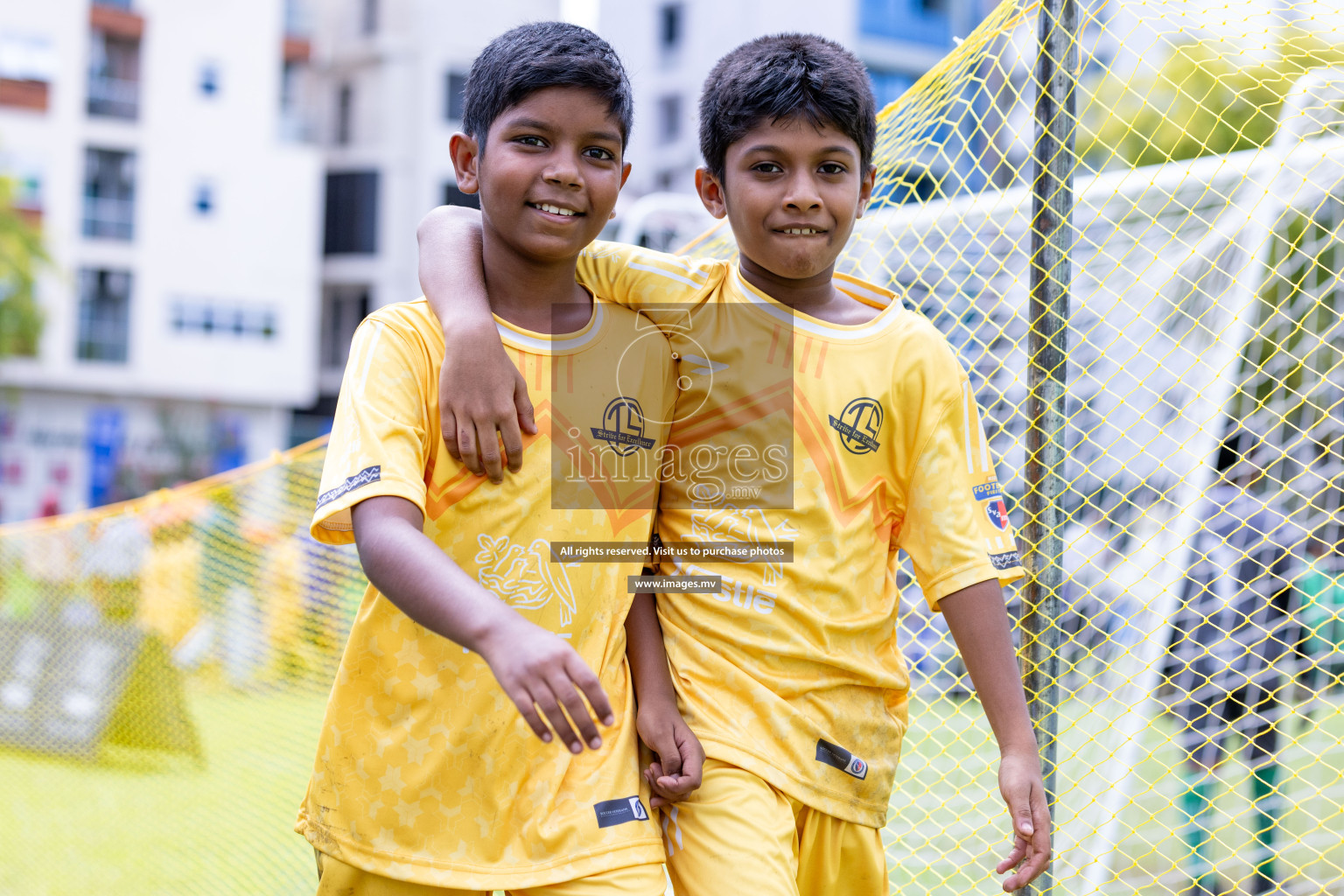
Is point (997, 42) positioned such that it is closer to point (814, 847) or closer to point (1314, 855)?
point (814, 847)

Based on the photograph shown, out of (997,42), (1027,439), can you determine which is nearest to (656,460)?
(1027,439)

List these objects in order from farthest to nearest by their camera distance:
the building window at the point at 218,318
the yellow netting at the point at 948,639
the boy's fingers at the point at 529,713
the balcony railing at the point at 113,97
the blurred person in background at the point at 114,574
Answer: the building window at the point at 218,318 < the balcony railing at the point at 113,97 < the blurred person in background at the point at 114,574 < the yellow netting at the point at 948,639 < the boy's fingers at the point at 529,713

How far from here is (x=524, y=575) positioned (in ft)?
6.16

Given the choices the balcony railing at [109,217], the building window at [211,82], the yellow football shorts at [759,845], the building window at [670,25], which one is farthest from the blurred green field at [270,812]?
the building window at [211,82]

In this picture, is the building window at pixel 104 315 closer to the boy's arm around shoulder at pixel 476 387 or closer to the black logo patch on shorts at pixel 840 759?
the boy's arm around shoulder at pixel 476 387

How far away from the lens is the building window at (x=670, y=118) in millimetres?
24938

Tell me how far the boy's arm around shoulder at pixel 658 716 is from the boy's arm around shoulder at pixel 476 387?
0.38 m

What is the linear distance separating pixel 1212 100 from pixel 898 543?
10.7 meters

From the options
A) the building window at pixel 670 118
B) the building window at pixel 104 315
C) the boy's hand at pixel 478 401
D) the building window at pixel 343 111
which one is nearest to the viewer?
the boy's hand at pixel 478 401

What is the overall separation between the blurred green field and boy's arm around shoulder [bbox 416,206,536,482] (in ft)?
6.42

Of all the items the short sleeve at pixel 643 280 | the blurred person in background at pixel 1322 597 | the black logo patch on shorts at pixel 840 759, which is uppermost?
the short sleeve at pixel 643 280

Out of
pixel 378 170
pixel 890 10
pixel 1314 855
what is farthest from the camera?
pixel 378 170

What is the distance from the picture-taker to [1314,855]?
193 inches

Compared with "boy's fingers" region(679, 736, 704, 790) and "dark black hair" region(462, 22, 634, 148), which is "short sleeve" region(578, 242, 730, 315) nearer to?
"dark black hair" region(462, 22, 634, 148)
